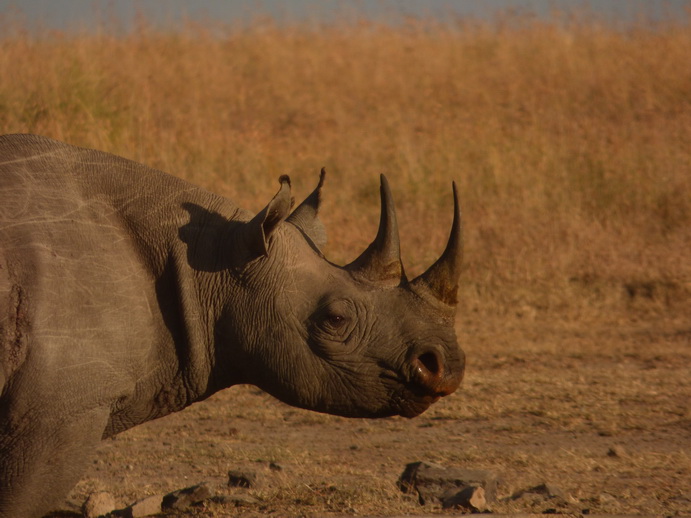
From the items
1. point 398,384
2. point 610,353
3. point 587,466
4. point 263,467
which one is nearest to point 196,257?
point 398,384

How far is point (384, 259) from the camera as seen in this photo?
4.30m

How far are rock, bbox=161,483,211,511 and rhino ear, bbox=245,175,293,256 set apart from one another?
1292mm

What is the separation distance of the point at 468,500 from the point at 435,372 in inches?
36.1

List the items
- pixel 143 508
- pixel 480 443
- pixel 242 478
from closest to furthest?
pixel 143 508 < pixel 242 478 < pixel 480 443

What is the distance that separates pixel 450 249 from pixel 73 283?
141 cm

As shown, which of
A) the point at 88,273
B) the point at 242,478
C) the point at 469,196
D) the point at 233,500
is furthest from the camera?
the point at 469,196

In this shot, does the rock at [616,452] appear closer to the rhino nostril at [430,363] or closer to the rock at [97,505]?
the rhino nostril at [430,363]

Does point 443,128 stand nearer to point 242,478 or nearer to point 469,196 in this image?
point 469,196

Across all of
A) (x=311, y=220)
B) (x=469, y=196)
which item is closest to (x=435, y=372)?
(x=311, y=220)

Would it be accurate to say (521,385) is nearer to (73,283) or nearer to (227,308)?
(227,308)

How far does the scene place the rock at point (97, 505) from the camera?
4.92m

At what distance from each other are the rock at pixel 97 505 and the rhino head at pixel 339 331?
1123 millimetres

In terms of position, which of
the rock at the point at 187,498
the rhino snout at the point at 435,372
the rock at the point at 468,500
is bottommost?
the rock at the point at 187,498

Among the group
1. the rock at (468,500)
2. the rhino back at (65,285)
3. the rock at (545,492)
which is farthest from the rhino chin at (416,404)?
the rock at (545,492)
